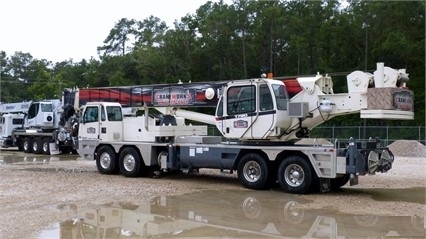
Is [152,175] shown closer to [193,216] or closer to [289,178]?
[289,178]

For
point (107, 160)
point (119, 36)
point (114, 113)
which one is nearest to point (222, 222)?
point (107, 160)

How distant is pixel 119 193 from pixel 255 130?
422 cm

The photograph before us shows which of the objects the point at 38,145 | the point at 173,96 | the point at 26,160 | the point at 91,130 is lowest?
the point at 26,160

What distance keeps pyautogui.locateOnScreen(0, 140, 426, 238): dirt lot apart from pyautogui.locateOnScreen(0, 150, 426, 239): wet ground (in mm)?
44

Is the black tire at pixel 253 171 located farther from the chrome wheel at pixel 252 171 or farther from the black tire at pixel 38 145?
the black tire at pixel 38 145

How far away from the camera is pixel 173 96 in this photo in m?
17.7

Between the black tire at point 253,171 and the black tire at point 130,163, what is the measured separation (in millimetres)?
4190

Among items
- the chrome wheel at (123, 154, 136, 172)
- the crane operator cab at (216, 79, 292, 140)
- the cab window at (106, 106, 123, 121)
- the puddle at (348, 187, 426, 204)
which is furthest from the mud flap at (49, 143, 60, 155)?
the puddle at (348, 187, 426, 204)

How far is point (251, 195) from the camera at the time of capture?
45.7 ft

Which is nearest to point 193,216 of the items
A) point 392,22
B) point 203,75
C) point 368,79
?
point 368,79

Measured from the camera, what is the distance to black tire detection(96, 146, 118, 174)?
18.5 metres

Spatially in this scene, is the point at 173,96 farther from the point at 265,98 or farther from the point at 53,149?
the point at 53,149

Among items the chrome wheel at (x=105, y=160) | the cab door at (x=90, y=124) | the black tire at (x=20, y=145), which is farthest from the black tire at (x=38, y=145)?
the chrome wheel at (x=105, y=160)

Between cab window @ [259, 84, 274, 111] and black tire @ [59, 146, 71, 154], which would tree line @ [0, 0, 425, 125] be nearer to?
black tire @ [59, 146, 71, 154]
